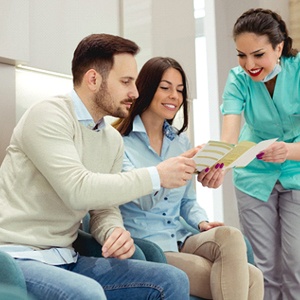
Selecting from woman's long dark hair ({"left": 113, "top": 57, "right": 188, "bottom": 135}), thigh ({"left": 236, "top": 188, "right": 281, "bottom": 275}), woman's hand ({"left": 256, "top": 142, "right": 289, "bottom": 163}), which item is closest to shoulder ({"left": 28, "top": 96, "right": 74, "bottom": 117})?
woman's long dark hair ({"left": 113, "top": 57, "right": 188, "bottom": 135})

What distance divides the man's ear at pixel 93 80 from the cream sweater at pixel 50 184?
0.14 metres

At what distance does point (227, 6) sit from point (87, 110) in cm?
285

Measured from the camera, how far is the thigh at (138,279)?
154cm

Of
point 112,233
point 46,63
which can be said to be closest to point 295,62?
point 46,63

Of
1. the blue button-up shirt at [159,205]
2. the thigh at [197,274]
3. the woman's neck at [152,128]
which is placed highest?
the woman's neck at [152,128]

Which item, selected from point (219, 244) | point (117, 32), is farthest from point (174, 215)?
point (117, 32)

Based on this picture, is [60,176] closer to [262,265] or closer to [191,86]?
[262,265]

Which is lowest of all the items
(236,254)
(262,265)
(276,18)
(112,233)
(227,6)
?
(262,265)

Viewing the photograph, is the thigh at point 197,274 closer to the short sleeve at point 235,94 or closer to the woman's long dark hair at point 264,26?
the short sleeve at point 235,94

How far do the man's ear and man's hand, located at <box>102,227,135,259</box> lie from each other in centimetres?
49

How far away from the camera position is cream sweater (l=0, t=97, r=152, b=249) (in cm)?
156

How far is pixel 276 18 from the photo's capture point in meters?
2.46

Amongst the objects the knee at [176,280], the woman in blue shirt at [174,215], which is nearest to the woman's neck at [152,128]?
the woman in blue shirt at [174,215]

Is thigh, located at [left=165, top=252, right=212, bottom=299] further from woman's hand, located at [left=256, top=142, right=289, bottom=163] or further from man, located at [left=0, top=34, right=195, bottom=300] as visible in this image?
woman's hand, located at [left=256, top=142, right=289, bottom=163]
